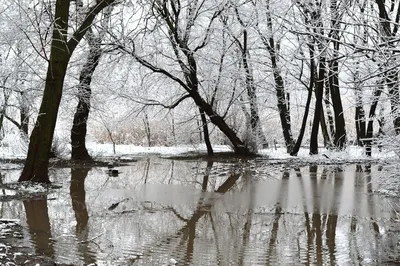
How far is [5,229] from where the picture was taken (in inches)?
265

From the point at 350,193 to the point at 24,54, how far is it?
43.9ft

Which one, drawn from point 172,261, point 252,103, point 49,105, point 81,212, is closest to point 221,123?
point 252,103

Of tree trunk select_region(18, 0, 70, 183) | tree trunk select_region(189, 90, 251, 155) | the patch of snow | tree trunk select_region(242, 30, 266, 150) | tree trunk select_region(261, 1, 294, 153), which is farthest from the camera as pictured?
tree trunk select_region(261, 1, 294, 153)

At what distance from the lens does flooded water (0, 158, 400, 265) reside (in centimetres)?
577

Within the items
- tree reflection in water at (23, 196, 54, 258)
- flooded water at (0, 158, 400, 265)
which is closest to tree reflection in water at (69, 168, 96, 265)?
flooded water at (0, 158, 400, 265)

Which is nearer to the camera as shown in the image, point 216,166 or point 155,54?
point 216,166

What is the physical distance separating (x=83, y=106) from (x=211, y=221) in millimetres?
12481

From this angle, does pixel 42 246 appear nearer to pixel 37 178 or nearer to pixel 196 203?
pixel 196 203

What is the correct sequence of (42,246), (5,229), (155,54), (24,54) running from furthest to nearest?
(155,54) → (24,54) → (5,229) → (42,246)

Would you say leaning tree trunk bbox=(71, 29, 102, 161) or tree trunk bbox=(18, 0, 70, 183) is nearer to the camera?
tree trunk bbox=(18, 0, 70, 183)

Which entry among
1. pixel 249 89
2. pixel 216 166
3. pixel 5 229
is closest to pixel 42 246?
pixel 5 229

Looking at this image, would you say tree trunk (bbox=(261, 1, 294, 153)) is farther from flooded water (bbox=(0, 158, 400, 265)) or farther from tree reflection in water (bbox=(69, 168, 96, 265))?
tree reflection in water (bbox=(69, 168, 96, 265))

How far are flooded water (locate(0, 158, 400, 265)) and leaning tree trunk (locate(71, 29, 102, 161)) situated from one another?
5.26 metres

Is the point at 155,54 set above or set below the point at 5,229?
above
